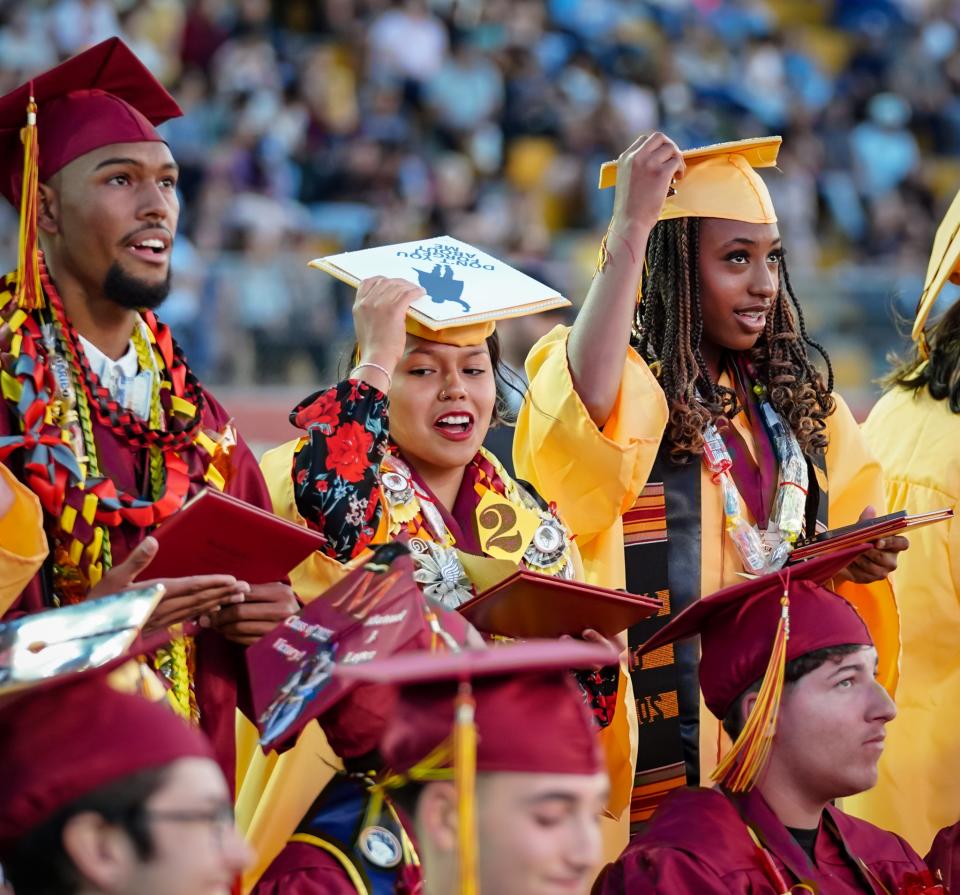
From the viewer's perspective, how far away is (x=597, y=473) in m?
4.37

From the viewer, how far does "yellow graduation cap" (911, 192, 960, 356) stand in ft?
16.7

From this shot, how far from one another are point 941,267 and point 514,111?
816 cm

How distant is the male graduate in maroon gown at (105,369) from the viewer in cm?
362

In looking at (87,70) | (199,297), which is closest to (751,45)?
(199,297)

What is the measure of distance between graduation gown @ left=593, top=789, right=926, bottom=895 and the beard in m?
1.46

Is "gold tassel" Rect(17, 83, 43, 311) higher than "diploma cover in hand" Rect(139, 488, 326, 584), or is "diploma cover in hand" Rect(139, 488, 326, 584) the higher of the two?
"gold tassel" Rect(17, 83, 43, 311)

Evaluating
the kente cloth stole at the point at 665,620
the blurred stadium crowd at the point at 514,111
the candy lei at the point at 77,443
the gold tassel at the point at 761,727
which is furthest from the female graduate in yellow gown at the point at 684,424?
the blurred stadium crowd at the point at 514,111

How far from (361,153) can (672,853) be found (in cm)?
881

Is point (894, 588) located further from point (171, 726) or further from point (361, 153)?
point (361, 153)

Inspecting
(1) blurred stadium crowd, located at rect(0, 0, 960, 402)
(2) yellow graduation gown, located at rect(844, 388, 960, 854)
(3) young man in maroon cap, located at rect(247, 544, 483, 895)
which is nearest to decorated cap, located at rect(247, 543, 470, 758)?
(3) young man in maroon cap, located at rect(247, 544, 483, 895)

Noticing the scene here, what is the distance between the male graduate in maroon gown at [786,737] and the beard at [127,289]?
1.25 meters

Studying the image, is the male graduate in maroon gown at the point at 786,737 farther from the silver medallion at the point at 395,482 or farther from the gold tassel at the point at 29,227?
the gold tassel at the point at 29,227

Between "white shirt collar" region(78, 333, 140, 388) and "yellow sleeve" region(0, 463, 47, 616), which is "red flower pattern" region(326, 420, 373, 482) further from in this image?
"yellow sleeve" region(0, 463, 47, 616)

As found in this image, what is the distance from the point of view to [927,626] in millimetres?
4945
